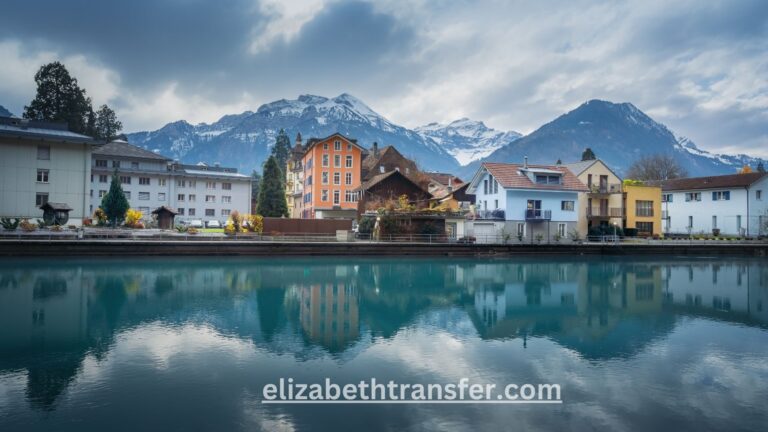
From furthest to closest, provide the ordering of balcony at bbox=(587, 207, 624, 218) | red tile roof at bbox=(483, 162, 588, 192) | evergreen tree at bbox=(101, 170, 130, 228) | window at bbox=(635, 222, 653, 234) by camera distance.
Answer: window at bbox=(635, 222, 653, 234), balcony at bbox=(587, 207, 624, 218), red tile roof at bbox=(483, 162, 588, 192), evergreen tree at bbox=(101, 170, 130, 228)

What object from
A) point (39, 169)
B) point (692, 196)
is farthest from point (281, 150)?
point (692, 196)

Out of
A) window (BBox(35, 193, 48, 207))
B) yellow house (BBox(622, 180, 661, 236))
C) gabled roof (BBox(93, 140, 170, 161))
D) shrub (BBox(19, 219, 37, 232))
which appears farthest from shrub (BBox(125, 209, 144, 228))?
yellow house (BBox(622, 180, 661, 236))

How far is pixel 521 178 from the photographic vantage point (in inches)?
1921

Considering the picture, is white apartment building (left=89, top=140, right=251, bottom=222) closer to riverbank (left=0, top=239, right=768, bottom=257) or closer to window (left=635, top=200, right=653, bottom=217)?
riverbank (left=0, top=239, right=768, bottom=257)

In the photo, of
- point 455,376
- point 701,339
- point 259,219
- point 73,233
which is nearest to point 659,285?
point 701,339

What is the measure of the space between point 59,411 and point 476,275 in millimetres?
25478

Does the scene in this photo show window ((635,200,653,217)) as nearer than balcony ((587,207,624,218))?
No

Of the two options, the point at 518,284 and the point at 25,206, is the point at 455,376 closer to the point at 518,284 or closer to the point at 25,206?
the point at 518,284

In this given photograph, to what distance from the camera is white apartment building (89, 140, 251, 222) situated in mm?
63906

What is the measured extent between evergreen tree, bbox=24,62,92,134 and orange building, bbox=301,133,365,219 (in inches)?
1441

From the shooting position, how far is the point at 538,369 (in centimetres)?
1159

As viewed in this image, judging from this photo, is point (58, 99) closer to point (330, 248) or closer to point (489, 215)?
point (330, 248)

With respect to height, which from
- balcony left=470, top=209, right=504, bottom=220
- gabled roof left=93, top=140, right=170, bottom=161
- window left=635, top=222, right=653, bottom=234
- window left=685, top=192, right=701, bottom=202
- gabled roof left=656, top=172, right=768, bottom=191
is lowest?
→ window left=635, top=222, right=653, bottom=234

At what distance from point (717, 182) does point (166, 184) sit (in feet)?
235
